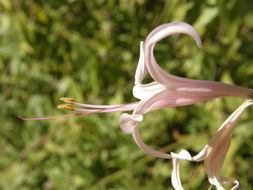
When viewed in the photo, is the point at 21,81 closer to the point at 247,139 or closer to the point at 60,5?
the point at 60,5

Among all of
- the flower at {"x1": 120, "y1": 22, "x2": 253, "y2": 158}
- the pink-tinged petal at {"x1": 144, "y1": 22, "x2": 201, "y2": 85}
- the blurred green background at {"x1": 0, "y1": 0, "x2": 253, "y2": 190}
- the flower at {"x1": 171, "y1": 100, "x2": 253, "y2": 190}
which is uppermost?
the pink-tinged petal at {"x1": 144, "y1": 22, "x2": 201, "y2": 85}

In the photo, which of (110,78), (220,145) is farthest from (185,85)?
(110,78)

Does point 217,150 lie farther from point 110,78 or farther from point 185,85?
point 110,78

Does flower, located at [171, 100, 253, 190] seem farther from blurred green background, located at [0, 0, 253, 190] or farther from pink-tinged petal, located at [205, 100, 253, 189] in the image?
blurred green background, located at [0, 0, 253, 190]

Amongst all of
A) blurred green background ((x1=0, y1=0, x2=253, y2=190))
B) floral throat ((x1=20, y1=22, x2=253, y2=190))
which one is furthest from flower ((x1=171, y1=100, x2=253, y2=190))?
blurred green background ((x1=0, y1=0, x2=253, y2=190))

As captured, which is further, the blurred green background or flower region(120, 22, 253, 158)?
the blurred green background

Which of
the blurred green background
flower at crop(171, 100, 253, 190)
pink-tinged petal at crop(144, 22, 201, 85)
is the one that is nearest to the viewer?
pink-tinged petal at crop(144, 22, 201, 85)

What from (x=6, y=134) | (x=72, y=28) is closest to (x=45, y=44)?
(x=72, y=28)

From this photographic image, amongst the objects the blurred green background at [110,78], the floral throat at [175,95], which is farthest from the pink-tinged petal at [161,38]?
the blurred green background at [110,78]
